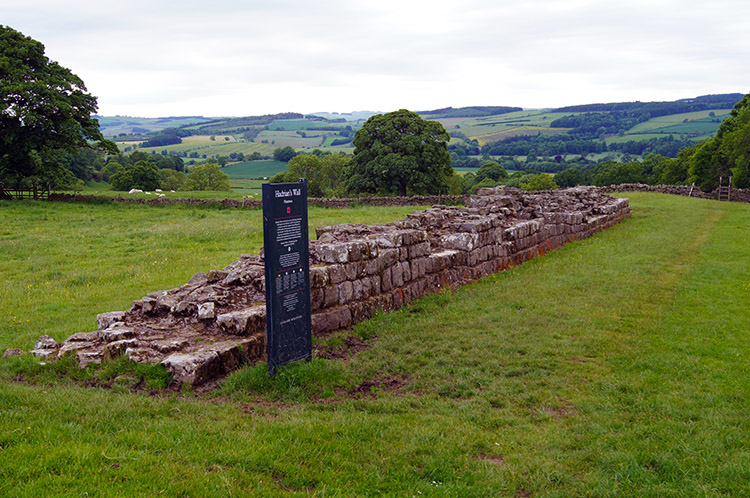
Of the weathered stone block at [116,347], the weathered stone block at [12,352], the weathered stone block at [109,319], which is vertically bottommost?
the weathered stone block at [12,352]

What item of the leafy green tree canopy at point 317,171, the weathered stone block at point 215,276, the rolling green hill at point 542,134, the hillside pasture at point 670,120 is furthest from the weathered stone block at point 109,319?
the hillside pasture at point 670,120

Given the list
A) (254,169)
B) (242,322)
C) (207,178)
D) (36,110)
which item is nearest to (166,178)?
(207,178)

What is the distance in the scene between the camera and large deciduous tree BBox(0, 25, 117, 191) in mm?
27511

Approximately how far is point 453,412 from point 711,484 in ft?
9.05

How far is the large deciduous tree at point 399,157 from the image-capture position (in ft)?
137

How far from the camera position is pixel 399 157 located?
41688 millimetres

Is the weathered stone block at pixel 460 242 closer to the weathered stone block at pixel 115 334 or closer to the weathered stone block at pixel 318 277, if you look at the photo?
the weathered stone block at pixel 318 277

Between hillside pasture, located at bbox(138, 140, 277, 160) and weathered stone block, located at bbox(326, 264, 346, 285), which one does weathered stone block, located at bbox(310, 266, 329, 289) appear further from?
hillside pasture, located at bbox(138, 140, 277, 160)

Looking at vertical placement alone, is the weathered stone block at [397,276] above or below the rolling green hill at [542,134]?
below

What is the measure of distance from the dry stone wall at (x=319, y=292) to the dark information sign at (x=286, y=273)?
2.60ft

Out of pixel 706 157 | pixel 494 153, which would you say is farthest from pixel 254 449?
pixel 494 153

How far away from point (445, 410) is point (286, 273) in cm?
286

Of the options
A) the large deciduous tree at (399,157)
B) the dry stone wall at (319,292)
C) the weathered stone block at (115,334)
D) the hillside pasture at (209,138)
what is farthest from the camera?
the hillside pasture at (209,138)

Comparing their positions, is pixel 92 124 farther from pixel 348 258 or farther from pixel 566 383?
pixel 566 383
